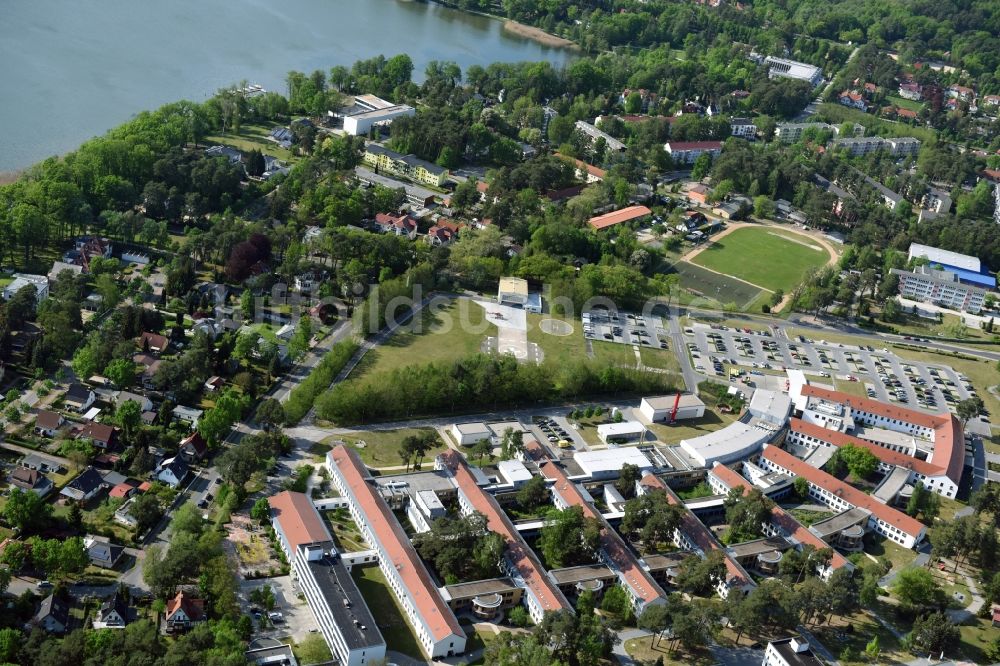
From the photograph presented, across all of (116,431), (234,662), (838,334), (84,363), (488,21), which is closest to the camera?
(234,662)

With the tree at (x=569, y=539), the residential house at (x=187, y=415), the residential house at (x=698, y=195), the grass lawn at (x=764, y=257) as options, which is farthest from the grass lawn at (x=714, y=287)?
the residential house at (x=187, y=415)

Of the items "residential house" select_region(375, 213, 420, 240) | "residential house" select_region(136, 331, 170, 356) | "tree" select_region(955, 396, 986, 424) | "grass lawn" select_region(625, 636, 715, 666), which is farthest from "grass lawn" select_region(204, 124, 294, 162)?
"grass lawn" select_region(625, 636, 715, 666)

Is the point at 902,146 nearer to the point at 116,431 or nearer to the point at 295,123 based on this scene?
the point at 295,123

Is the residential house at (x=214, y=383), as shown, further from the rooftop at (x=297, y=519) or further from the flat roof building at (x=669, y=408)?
the flat roof building at (x=669, y=408)

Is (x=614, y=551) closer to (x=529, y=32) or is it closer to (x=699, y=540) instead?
(x=699, y=540)

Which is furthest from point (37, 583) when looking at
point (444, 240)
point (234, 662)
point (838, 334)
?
point (838, 334)

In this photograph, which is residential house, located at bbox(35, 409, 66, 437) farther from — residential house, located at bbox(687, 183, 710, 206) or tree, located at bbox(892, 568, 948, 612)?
residential house, located at bbox(687, 183, 710, 206)
